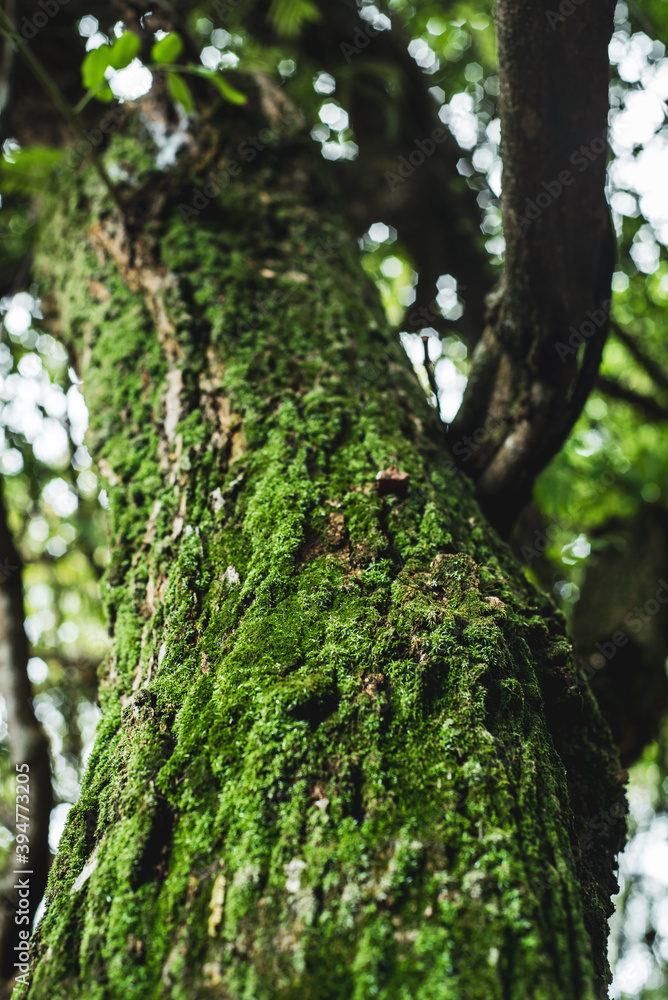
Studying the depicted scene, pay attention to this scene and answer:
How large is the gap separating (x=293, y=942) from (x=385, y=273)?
20.1 ft

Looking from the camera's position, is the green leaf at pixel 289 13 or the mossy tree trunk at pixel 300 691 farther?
the green leaf at pixel 289 13

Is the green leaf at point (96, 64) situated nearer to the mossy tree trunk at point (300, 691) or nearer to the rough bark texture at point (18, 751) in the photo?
the mossy tree trunk at point (300, 691)

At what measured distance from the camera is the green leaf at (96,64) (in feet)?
6.33

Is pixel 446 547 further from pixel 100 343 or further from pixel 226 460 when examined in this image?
pixel 100 343

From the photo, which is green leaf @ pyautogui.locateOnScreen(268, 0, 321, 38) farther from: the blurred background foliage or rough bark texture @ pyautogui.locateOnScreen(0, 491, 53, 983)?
rough bark texture @ pyautogui.locateOnScreen(0, 491, 53, 983)

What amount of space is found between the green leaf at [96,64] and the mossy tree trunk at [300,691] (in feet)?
1.94

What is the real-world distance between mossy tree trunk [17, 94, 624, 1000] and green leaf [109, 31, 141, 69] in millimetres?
624

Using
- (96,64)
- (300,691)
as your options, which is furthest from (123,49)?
(300,691)

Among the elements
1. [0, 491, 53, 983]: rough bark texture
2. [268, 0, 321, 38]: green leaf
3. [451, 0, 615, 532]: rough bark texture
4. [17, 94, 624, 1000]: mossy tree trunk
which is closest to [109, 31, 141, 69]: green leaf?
[17, 94, 624, 1000]: mossy tree trunk

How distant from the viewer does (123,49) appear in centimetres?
192

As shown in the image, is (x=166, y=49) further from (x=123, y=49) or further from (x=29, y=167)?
(x=29, y=167)

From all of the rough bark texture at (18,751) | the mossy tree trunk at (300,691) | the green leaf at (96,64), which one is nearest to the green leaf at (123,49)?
the green leaf at (96,64)

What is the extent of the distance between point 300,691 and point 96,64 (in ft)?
6.81

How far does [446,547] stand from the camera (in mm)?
1627
